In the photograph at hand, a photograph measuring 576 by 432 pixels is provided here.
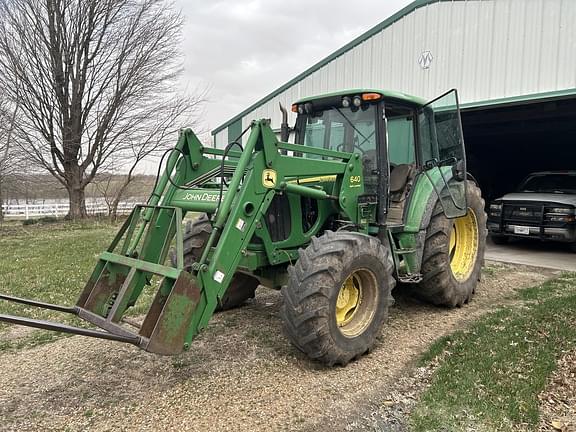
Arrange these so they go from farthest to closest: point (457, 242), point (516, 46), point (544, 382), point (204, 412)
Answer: point (516, 46) < point (457, 242) < point (544, 382) < point (204, 412)

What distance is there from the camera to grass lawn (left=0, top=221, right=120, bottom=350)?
5.45m

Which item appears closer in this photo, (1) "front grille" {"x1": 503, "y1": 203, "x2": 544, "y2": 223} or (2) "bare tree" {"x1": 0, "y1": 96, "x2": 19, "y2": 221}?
(1) "front grille" {"x1": 503, "y1": 203, "x2": 544, "y2": 223}

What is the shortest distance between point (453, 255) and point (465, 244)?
0.82ft

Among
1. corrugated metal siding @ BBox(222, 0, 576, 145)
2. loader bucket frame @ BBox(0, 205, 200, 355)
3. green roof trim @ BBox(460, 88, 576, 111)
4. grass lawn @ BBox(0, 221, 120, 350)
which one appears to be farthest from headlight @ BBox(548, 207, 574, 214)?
grass lawn @ BBox(0, 221, 120, 350)

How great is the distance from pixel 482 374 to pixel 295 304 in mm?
1544

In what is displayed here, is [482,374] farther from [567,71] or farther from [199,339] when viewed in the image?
[567,71]

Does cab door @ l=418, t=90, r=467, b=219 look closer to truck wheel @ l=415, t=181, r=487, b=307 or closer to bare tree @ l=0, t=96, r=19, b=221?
truck wheel @ l=415, t=181, r=487, b=307

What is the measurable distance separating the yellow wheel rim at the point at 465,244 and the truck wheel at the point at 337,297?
2.00m

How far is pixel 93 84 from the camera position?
17.8 meters

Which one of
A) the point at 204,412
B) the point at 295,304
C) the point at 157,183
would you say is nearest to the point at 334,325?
the point at 295,304

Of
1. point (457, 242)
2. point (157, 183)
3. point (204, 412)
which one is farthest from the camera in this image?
point (457, 242)

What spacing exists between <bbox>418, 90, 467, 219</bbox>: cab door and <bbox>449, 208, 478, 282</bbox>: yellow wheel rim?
56cm

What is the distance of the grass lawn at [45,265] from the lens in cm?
545

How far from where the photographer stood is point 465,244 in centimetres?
585
